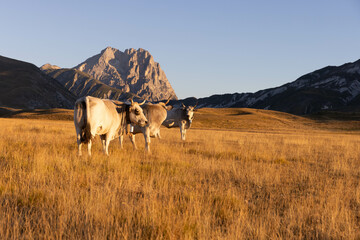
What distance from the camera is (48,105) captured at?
495 ft

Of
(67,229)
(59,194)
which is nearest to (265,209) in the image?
(67,229)

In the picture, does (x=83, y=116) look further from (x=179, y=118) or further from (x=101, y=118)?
(x=179, y=118)

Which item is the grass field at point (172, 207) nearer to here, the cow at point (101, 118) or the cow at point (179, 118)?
the cow at point (101, 118)

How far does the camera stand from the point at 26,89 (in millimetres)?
152750

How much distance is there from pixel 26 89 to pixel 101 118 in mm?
176730

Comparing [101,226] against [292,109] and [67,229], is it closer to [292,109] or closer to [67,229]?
[67,229]

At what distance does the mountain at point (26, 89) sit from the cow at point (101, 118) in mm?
155770

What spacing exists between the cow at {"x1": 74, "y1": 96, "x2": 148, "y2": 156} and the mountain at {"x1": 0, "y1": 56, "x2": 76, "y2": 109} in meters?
156

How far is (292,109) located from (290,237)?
7603 inches

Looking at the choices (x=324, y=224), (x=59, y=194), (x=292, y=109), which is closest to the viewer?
(x=324, y=224)

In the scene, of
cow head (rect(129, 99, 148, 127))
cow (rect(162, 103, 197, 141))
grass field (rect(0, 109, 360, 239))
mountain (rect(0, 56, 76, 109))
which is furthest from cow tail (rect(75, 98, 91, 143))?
mountain (rect(0, 56, 76, 109))

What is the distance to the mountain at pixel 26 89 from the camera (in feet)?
468

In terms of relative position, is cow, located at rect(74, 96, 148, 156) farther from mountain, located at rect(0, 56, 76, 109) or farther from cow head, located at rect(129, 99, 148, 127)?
mountain, located at rect(0, 56, 76, 109)

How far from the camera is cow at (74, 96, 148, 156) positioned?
7.10 meters
